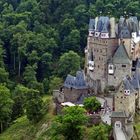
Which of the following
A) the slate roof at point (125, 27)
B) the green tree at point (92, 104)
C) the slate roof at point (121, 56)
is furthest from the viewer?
the slate roof at point (125, 27)

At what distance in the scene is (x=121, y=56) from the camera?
8125 cm

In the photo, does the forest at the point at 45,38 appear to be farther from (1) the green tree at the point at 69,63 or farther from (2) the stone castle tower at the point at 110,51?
(2) the stone castle tower at the point at 110,51

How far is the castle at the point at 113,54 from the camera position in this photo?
81125 millimetres

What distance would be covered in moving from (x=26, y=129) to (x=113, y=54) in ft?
56.0

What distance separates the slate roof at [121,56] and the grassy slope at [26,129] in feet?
40.8

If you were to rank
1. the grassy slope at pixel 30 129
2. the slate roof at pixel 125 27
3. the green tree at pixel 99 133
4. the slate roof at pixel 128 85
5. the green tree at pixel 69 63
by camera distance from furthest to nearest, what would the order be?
the green tree at pixel 69 63, the slate roof at pixel 125 27, the grassy slope at pixel 30 129, the slate roof at pixel 128 85, the green tree at pixel 99 133

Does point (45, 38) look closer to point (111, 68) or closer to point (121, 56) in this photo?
point (111, 68)

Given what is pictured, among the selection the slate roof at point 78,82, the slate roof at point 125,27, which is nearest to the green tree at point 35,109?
the slate roof at point 78,82

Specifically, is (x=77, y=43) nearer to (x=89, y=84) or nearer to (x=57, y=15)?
(x=57, y=15)

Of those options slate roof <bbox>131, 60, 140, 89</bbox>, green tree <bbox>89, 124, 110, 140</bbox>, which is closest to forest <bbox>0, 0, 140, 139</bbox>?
slate roof <bbox>131, 60, 140, 89</bbox>

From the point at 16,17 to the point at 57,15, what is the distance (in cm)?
964

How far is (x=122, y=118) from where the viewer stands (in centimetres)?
7369

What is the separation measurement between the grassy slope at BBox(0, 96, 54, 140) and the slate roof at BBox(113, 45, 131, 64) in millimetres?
12433

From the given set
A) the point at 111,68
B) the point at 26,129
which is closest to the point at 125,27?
the point at 111,68
